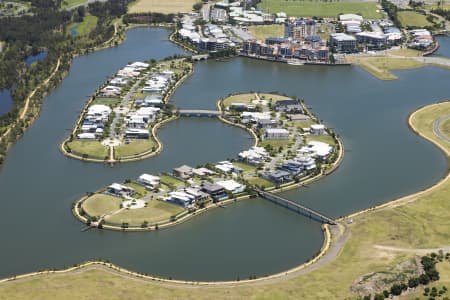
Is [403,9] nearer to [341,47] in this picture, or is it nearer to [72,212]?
[341,47]

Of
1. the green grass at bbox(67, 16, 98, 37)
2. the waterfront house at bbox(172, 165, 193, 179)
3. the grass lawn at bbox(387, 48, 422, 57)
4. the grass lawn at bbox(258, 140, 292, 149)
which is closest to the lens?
the waterfront house at bbox(172, 165, 193, 179)

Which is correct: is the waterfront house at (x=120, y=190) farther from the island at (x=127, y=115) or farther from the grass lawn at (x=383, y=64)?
the grass lawn at (x=383, y=64)

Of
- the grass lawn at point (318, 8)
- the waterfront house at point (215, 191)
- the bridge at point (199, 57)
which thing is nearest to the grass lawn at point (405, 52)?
the grass lawn at point (318, 8)

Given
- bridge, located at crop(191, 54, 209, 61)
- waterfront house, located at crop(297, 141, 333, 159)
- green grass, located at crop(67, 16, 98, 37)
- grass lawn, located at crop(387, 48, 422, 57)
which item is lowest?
waterfront house, located at crop(297, 141, 333, 159)

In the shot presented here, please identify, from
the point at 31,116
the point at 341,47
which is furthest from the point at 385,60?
the point at 31,116

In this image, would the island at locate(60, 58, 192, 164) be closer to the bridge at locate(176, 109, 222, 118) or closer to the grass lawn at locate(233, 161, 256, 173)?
the bridge at locate(176, 109, 222, 118)

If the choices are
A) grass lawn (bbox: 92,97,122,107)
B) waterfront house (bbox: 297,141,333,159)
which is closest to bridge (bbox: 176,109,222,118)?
grass lawn (bbox: 92,97,122,107)

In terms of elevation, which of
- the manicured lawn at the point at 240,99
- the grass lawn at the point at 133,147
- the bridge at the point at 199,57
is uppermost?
the bridge at the point at 199,57
